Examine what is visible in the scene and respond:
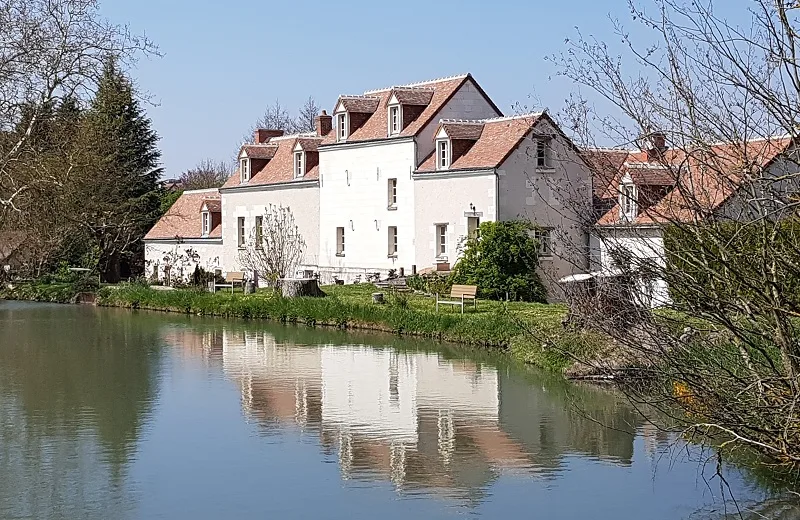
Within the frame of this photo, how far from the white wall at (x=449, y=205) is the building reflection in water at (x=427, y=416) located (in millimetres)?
10265

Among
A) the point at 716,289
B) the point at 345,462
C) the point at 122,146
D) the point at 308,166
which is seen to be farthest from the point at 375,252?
the point at 716,289

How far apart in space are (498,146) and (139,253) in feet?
69.3

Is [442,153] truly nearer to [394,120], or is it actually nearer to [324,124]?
[394,120]

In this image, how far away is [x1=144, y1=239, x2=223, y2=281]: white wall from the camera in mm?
44219

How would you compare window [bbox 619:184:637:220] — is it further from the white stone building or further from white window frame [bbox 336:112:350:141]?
white window frame [bbox 336:112:350:141]

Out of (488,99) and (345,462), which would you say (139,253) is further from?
(345,462)

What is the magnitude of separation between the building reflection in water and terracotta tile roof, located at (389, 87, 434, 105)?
14740 millimetres

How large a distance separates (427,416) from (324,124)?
27.3m

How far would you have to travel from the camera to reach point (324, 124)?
4238cm

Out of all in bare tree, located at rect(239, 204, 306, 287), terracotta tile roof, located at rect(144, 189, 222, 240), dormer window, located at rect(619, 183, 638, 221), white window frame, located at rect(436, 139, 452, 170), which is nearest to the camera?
dormer window, located at rect(619, 183, 638, 221)

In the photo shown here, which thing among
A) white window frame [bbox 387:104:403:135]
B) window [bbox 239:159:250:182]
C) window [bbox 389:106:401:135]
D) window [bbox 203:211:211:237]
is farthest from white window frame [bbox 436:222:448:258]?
window [bbox 203:211:211:237]

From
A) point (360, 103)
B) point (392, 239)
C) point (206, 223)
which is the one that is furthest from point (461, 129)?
point (206, 223)

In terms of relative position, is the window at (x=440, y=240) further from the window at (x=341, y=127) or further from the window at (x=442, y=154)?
the window at (x=341, y=127)

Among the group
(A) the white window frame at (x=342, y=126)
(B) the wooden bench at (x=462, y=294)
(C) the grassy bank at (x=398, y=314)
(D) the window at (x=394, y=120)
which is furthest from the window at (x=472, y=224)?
(A) the white window frame at (x=342, y=126)
